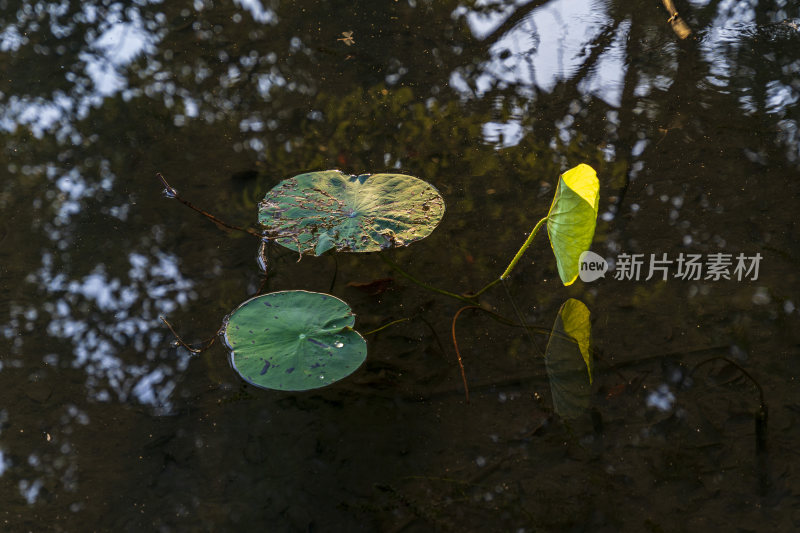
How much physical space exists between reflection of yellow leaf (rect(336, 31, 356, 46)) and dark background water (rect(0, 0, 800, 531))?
0.04m

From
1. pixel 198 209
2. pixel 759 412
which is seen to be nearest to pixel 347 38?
pixel 198 209

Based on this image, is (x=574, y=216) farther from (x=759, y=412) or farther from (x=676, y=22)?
(x=676, y=22)

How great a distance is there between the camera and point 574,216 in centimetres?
148

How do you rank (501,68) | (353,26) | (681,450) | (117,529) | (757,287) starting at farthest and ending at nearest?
(353,26), (501,68), (757,287), (681,450), (117,529)

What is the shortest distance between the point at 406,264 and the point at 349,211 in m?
0.21

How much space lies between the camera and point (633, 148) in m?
2.10

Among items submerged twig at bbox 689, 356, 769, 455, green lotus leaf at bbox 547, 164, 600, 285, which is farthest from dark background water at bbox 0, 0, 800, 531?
green lotus leaf at bbox 547, 164, 600, 285

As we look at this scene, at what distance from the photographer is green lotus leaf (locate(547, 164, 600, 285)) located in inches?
56.2

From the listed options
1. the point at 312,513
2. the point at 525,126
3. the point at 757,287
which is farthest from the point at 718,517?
the point at 525,126

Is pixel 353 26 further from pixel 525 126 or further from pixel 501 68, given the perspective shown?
pixel 525 126

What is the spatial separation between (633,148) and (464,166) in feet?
1.82

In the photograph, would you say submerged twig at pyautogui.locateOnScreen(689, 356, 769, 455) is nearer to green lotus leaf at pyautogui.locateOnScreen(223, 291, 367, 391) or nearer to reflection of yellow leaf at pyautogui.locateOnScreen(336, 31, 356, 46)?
green lotus leaf at pyautogui.locateOnScreen(223, 291, 367, 391)

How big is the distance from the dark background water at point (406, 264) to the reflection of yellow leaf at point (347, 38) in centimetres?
4

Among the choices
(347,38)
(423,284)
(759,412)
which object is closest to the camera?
(759,412)
